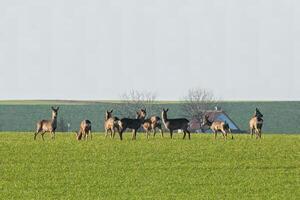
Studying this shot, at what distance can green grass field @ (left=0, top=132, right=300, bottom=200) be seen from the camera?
24.9m

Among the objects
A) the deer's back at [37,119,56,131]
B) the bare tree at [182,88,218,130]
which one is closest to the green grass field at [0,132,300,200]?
the deer's back at [37,119,56,131]

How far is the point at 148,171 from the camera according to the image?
1179 inches

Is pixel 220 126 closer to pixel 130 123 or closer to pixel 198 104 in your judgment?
pixel 130 123

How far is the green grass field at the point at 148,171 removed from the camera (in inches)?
979

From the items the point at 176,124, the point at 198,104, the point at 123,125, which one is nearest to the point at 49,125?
the point at 123,125

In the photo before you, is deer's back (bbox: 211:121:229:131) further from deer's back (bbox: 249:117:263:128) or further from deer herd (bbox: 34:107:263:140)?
deer's back (bbox: 249:117:263:128)

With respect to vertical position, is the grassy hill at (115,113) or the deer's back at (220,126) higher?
the grassy hill at (115,113)

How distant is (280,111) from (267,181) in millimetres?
134045

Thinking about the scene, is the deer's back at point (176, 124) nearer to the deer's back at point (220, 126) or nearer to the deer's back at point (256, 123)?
the deer's back at point (220, 126)

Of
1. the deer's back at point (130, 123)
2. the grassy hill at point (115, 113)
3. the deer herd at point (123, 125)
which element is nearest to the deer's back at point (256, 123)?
the deer herd at point (123, 125)

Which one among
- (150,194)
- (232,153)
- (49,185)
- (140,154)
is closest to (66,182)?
(49,185)

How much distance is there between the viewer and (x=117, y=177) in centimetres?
2820

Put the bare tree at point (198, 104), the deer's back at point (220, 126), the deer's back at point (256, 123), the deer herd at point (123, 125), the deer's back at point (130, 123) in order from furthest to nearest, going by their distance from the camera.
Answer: the bare tree at point (198, 104), the deer's back at point (220, 126), the deer's back at point (256, 123), the deer's back at point (130, 123), the deer herd at point (123, 125)

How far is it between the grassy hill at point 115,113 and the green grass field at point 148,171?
105 metres
